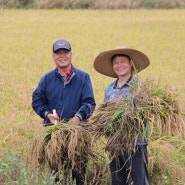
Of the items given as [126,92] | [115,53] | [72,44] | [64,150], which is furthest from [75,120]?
[72,44]

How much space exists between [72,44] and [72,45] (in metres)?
0.15

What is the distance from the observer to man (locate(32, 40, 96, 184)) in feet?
11.5

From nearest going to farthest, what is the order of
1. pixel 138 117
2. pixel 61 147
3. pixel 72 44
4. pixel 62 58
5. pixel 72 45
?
1. pixel 138 117
2. pixel 61 147
3. pixel 62 58
4. pixel 72 45
5. pixel 72 44

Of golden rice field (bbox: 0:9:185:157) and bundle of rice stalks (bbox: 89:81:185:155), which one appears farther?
golden rice field (bbox: 0:9:185:157)

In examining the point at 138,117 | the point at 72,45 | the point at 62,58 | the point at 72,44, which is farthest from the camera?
the point at 72,44

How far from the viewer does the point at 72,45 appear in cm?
1184

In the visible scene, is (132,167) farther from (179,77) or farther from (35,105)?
(179,77)

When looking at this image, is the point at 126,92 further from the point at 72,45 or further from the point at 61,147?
the point at 72,45

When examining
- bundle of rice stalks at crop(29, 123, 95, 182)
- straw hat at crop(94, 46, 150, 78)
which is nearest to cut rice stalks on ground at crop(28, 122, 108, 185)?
bundle of rice stalks at crop(29, 123, 95, 182)

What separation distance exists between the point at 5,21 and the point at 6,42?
4907mm

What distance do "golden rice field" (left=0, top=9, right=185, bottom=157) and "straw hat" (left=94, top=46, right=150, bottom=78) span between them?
130 mm

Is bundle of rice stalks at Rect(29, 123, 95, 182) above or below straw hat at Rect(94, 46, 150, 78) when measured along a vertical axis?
below

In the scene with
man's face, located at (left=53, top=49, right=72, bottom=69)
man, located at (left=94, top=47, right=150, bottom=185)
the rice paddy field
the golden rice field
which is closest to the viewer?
man, located at (left=94, top=47, right=150, bottom=185)

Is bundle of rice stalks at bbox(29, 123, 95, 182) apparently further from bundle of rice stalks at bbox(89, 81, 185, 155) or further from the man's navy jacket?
the man's navy jacket
